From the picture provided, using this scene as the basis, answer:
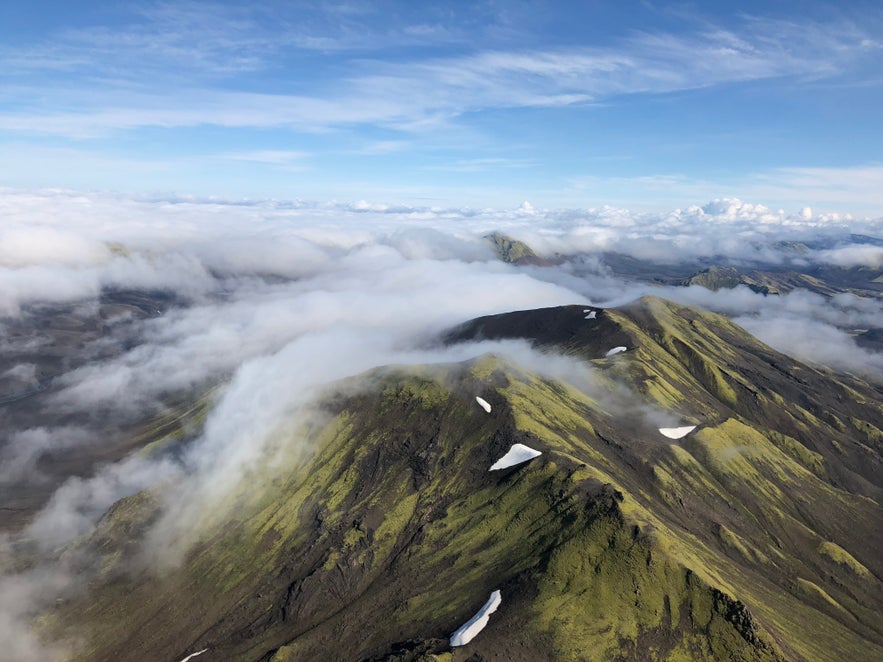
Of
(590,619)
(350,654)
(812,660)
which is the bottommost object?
(350,654)

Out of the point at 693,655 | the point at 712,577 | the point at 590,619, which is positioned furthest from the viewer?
the point at 712,577

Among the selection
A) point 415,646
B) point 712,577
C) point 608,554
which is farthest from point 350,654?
point 712,577

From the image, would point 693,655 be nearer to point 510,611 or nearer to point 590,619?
point 590,619

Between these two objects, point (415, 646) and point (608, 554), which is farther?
point (608, 554)

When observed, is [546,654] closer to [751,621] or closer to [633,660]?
[633,660]

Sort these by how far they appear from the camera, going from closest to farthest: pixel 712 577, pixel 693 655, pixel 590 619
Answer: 1. pixel 693 655
2. pixel 590 619
3. pixel 712 577

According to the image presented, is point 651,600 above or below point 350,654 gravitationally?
above
